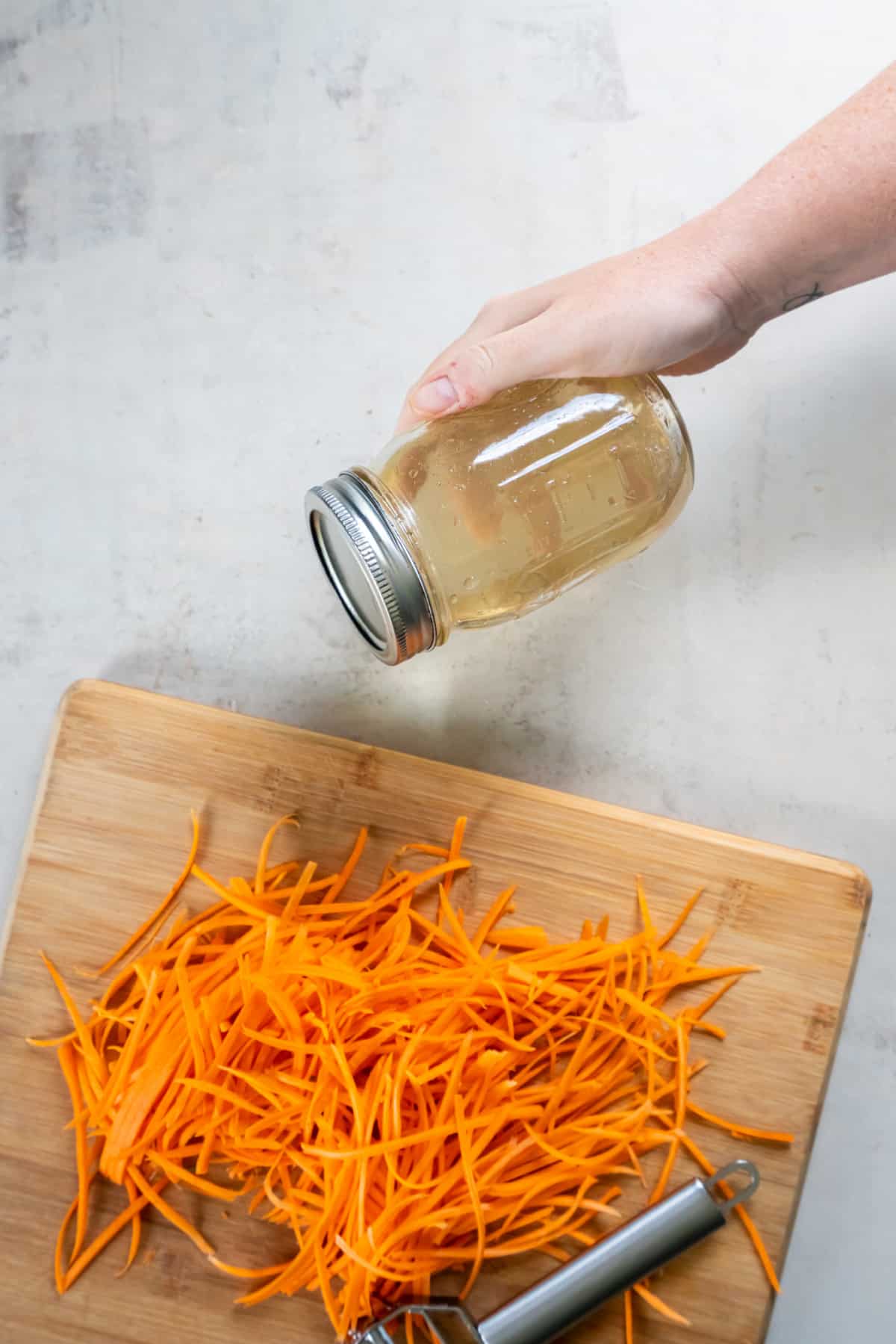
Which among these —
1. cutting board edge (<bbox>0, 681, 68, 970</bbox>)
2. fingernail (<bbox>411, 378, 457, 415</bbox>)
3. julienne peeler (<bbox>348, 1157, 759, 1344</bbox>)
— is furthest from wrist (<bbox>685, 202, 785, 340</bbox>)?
julienne peeler (<bbox>348, 1157, 759, 1344</bbox>)

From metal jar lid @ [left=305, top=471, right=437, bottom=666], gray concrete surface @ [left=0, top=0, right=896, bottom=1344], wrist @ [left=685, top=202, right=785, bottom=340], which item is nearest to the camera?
metal jar lid @ [left=305, top=471, right=437, bottom=666]

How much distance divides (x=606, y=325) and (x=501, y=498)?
0.16 meters

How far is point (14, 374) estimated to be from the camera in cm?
107

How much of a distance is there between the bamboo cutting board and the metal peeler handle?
58 millimetres

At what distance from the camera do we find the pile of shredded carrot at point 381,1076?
2.74 ft

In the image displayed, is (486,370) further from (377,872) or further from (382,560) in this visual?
(377,872)

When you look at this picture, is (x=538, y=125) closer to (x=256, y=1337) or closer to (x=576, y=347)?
(x=576, y=347)

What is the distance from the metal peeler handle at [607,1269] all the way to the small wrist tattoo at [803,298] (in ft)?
2.53

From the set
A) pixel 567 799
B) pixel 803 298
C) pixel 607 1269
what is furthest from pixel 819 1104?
pixel 803 298

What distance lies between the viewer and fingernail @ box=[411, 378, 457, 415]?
74 cm

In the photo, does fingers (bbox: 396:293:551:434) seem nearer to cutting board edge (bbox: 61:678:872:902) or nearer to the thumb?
the thumb

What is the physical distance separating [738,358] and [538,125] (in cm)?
33

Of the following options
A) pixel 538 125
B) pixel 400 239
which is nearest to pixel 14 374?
pixel 400 239

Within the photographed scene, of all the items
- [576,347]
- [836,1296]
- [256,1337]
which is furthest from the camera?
[836,1296]
